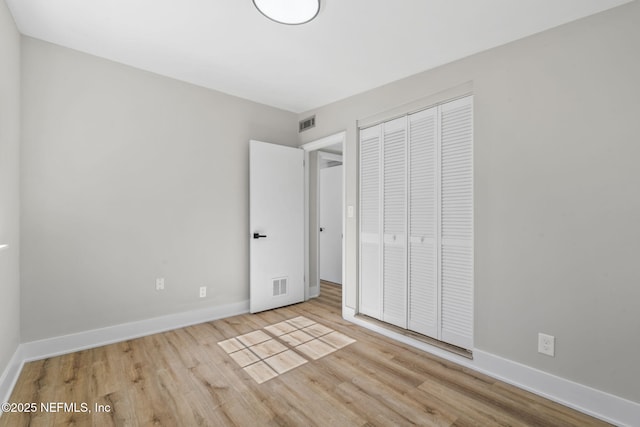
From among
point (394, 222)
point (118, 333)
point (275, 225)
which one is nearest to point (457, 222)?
point (394, 222)

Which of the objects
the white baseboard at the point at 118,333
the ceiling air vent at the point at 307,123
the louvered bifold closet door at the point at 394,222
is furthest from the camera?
the ceiling air vent at the point at 307,123

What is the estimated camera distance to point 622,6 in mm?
1779

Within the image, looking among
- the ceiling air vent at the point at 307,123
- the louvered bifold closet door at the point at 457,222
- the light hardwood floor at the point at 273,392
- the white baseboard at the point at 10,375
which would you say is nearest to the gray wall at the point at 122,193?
the white baseboard at the point at 10,375

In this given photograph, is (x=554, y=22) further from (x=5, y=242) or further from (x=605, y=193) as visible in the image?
(x=5, y=242)

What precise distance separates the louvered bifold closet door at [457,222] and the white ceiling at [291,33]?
1.86ft

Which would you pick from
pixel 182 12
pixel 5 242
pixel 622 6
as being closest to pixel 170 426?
pixel 5 242

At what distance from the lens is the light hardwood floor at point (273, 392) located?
175 cm

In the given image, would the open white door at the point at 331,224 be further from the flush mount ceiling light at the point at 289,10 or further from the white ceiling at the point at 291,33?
the flush mount ceiling light at the point at 289,10

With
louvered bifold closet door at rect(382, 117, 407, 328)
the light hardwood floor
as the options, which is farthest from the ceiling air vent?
the light hardwood floor

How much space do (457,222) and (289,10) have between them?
2.05 metres

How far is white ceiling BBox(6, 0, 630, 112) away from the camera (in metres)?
1.93

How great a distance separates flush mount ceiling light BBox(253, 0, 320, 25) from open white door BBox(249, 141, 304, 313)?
174 cm

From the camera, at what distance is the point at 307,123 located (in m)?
4.01

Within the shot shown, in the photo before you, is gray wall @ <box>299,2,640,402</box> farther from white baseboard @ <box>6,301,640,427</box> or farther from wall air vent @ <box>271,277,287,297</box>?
wall air vent @ <box>271,277,287,297</box>
